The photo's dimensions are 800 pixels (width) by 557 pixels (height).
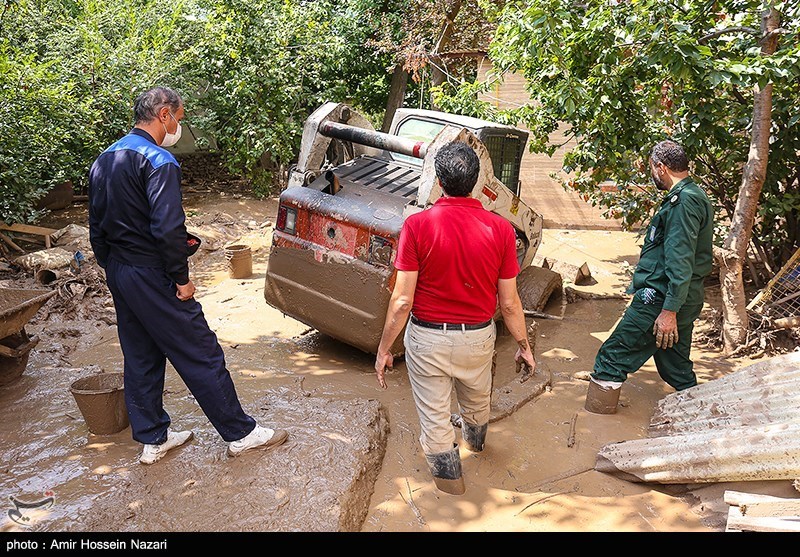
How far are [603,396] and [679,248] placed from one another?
112cm

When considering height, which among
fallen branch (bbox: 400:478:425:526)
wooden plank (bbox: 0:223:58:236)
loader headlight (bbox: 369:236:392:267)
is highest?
loader headlight (bbox: 369:236:392:267)

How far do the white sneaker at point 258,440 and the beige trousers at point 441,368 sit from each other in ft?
2.73

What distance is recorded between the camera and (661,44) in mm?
4531

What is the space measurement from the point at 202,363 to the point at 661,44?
12.4 ft

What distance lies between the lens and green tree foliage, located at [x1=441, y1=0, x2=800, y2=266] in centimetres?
460

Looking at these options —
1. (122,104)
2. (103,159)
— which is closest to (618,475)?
(103,159)

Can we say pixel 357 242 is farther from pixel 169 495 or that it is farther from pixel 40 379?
pixel 40 379

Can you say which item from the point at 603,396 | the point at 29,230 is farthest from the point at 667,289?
the point at 29,230

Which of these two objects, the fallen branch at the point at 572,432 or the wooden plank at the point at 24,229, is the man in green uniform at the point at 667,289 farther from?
the wooden plank at the point at 24,229

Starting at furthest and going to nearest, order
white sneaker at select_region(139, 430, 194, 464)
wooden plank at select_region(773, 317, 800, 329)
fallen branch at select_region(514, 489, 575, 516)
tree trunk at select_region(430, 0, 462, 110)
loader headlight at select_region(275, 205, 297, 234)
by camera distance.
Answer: tree trunk at select_region(430, 0, 462, 110)
wooden plank at select_region(773, 317, 800, 329)
loader headlight at select_region(275, 205, 297, 234)
white sneaker at select_region(139, 430, 194, 464)
fallen branch at select_region(514, 489, 575, 516)

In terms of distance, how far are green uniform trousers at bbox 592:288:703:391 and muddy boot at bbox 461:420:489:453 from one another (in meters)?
1.09

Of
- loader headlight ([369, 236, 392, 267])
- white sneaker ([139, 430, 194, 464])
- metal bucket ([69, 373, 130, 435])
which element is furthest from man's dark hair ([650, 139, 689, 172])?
metal bucket ([69, 373, 130, 435])

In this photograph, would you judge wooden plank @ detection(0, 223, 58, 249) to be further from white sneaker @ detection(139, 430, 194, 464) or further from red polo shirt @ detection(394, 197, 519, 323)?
red polo shirt @ detection(394, 197, 519, 323)

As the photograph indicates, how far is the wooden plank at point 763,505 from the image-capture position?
113 inches
